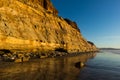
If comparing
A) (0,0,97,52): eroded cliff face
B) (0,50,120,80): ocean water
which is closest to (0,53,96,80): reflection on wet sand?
(0,50,120,80): ocean water

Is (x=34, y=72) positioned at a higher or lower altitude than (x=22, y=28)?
lower

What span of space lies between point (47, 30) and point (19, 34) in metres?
18.2

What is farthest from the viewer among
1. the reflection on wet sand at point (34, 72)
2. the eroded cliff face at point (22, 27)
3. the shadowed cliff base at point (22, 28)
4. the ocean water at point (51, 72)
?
the eroded cliff face at point (22, 27)

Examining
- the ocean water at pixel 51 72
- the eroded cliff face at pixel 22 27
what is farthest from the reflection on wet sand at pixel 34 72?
the eroded cliff face at pixel 22 27

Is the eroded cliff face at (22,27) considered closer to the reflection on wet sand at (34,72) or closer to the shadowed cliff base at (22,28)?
the shadowed cliff base at (22,28)

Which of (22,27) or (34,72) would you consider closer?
(34,72)

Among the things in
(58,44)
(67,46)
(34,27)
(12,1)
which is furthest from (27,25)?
(67,46)

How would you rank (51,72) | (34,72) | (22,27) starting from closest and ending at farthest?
1. (34,72)
2. (51,72)
3. (22,27)

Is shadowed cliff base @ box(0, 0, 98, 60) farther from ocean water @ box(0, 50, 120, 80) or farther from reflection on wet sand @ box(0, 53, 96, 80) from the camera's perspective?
reflection on wet sand @ box(0, 53, 96, 80)

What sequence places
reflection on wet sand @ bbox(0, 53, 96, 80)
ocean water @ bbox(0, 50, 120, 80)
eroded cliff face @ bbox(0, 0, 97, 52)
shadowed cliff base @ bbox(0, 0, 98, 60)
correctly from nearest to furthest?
reflection on wet sand @ bbox(0, 53, 96, 80) → ocean water @ bbox(0, 50, 120, 80) → shadowed cliff base @ bbox(0, 0, 98, 60) → eroded cliff face @ bbox(0, 0, 97, 52)

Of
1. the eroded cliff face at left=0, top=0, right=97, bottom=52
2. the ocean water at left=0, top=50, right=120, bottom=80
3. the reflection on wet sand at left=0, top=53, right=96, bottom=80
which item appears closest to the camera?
the reflection on wet sand at left=0, top=53, right=96, bottom=80

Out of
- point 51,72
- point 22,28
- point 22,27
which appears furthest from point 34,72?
point 22,27

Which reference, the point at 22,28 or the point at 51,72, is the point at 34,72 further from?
the point at 22,28

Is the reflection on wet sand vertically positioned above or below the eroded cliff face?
below
